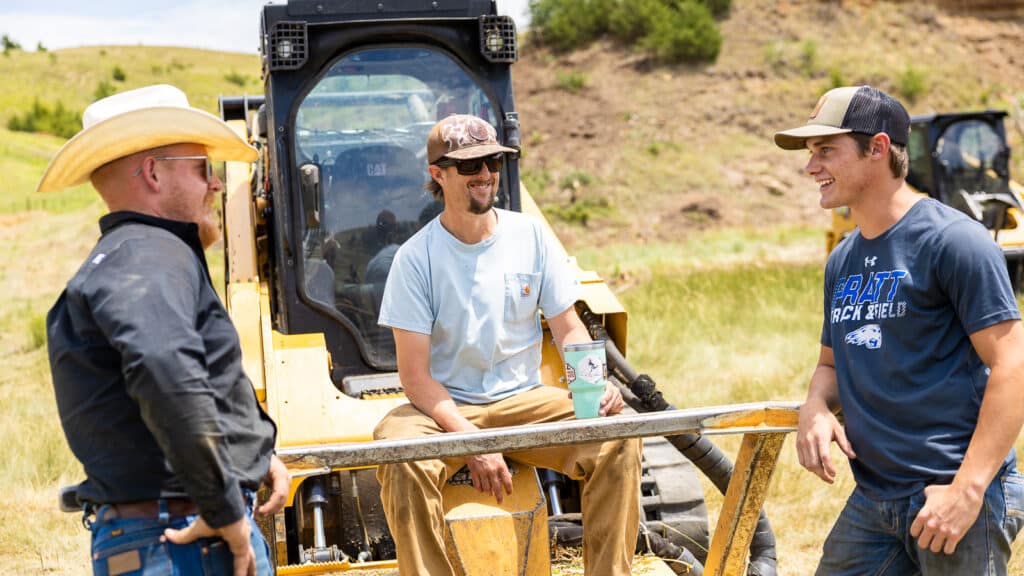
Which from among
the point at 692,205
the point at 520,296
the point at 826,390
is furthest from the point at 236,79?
the point at 826,390

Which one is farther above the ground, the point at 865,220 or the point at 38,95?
the point at 865,220

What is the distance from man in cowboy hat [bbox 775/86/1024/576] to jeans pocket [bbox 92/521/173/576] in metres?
1.69

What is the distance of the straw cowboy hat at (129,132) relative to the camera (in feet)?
8.69

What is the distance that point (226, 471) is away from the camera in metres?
2.43

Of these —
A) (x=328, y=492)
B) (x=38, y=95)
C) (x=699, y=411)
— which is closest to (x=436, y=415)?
(x=699, y=411)

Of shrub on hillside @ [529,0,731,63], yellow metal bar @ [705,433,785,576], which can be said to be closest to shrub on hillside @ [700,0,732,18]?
shrub on hillside @ [529,0,731,63]

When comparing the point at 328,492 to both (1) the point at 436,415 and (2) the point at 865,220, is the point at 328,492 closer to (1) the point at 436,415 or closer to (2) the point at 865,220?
(1) the point at 436,415

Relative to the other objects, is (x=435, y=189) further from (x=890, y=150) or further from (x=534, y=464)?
(x=890, y=150)

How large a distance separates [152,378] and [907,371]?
1856mm

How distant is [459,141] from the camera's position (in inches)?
159

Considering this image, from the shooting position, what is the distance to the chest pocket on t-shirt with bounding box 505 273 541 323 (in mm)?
4035

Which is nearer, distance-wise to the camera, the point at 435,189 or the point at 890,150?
the point at 890,150

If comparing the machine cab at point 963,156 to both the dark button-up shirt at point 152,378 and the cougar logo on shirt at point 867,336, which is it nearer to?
the cougar logo on shirt at point 867,336

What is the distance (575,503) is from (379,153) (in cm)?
182
